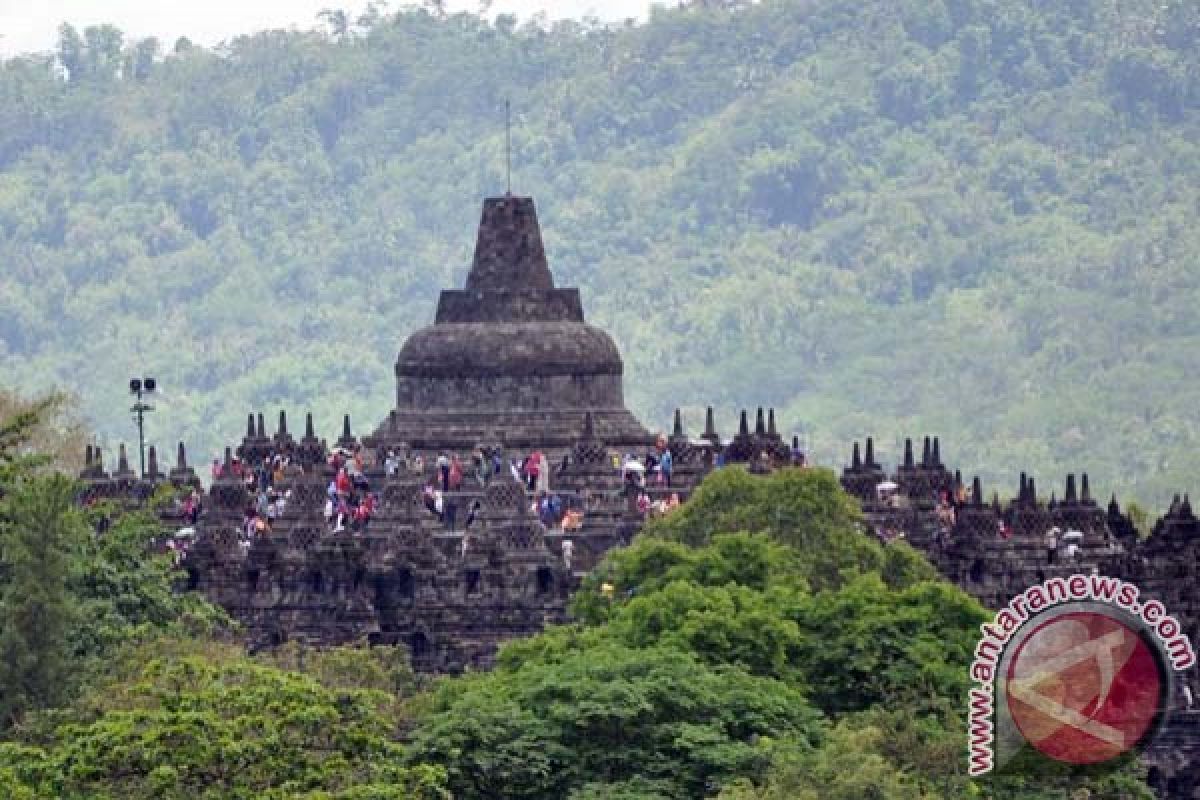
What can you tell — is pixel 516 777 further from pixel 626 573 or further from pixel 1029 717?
pixel 626 573

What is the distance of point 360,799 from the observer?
7388 cm

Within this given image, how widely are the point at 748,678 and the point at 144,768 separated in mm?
12717

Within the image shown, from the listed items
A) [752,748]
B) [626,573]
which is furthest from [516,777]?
[626,573]

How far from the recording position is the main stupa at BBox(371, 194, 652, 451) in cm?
12888

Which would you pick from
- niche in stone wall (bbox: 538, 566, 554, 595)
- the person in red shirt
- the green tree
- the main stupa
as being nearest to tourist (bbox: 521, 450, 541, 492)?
the person in red shirt

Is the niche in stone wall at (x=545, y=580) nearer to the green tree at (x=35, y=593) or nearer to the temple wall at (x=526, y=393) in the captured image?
the green tree at (x=35, y=593)

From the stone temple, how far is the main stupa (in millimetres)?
38

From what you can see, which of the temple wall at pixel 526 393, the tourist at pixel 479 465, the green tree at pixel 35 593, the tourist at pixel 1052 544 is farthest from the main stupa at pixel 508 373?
the green tree at pixel 35 593

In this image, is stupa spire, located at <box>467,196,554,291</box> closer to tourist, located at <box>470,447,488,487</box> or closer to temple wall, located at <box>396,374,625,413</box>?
temple wall, located at <box>396,374,625,413</box>

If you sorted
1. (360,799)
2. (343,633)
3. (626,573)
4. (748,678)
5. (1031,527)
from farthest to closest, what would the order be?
(1031,527), (343,633), (626,573), (748,678), (360,799)

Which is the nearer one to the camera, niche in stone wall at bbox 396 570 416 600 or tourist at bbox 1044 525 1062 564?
niche in stone wall at bbox 396 570 416 600

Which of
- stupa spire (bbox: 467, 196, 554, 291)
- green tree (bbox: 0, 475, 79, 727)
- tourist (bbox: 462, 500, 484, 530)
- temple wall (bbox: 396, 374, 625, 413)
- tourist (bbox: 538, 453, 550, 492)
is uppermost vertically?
stupa spire (bbox: 467, 196, 554, 291)

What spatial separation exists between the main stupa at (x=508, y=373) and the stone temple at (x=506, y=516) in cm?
4

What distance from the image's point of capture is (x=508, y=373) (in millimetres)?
130000
